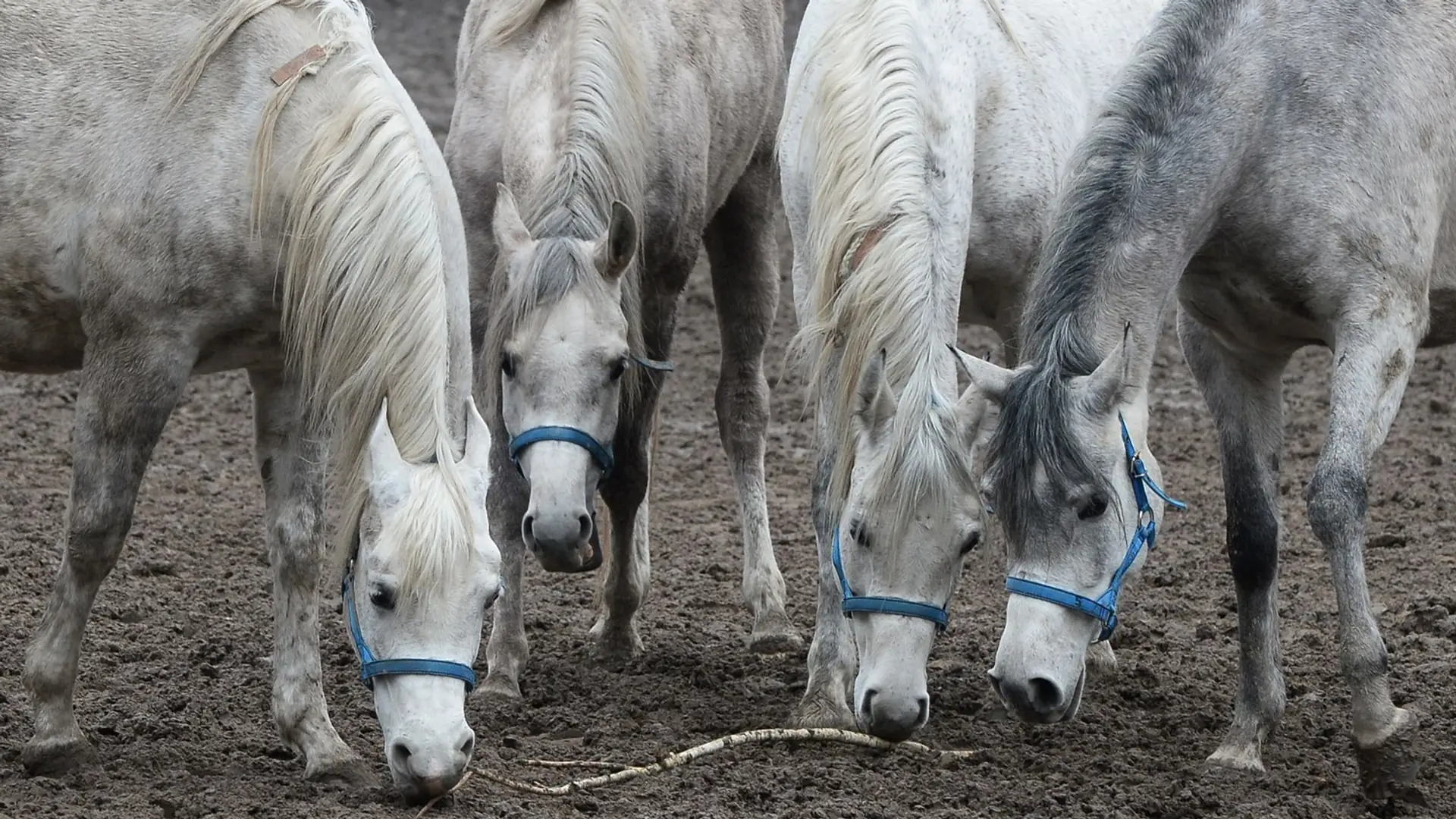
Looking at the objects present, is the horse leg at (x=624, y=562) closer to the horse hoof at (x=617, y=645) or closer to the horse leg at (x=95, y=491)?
the horse hoof at (x=617, y=645)

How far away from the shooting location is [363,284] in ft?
13.4

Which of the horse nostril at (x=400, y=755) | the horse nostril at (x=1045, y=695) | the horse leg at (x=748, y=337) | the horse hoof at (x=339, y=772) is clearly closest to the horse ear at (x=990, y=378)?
the horse nostril at (x=1045, y=695)

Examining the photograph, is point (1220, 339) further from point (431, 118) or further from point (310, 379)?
point (431, 118)

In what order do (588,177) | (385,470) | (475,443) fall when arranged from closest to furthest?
(385,470) < (475,443) < (588,177)

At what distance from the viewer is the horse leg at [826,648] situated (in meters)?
4.79

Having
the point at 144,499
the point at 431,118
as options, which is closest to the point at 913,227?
the point at 144,499

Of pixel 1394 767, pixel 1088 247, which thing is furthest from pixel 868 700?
pixel 1394 767

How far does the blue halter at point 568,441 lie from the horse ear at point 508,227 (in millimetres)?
461

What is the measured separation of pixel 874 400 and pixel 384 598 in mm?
1303

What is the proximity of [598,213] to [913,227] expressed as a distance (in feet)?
3.45

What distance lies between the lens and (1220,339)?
4.89 meters

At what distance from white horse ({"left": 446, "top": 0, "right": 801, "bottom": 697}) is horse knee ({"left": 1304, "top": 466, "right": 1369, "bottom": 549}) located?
1.89m

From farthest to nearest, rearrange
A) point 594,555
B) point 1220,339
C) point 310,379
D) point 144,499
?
point 144,499, point 594,555, point 1220,339, point 310,379

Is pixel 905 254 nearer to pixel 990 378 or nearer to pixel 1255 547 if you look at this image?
pixel 990 378
